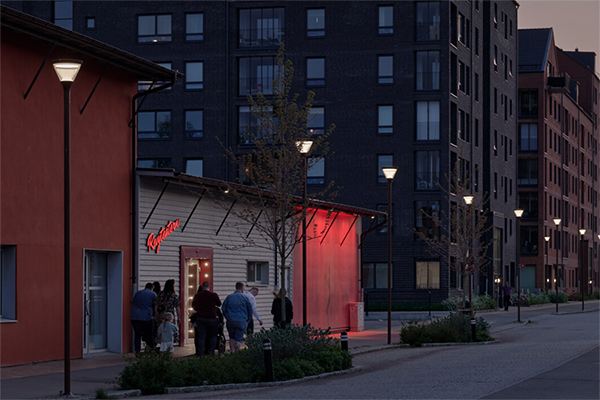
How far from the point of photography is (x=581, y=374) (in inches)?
716

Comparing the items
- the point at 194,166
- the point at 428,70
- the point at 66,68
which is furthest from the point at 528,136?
the point at 66,68

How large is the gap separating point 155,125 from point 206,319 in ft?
132

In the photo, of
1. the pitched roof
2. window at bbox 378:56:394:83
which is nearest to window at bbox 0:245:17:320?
window at bbox 378:56:394:83

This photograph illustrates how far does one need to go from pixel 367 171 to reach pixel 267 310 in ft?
95.3

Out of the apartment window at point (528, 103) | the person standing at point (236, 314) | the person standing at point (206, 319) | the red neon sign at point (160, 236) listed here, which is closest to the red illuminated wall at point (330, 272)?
the red neon sign at point (160, 236)

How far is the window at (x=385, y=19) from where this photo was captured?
58688 millimetres

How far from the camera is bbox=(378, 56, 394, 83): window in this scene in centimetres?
5859

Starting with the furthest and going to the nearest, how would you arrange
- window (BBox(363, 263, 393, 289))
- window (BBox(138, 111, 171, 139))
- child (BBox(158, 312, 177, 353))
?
window (BBox(138, 111, 171, 139)) < window (BBox(363, 263, 393, 289)) < child (BBox(158, 312, 177, 353))

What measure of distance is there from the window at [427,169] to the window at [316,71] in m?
7.35

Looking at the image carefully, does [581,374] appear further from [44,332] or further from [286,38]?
[286,38]

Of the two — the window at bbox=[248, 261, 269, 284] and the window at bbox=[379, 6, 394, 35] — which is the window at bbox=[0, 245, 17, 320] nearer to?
the window at bbox=[248, 261, 269, 284]

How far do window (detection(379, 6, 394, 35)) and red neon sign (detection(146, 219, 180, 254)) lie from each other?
3617 centimetres

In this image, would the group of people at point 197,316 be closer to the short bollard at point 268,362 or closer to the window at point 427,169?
the short bollard at point 268,362

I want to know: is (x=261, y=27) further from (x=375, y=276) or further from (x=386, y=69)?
(x=375, y=276)
